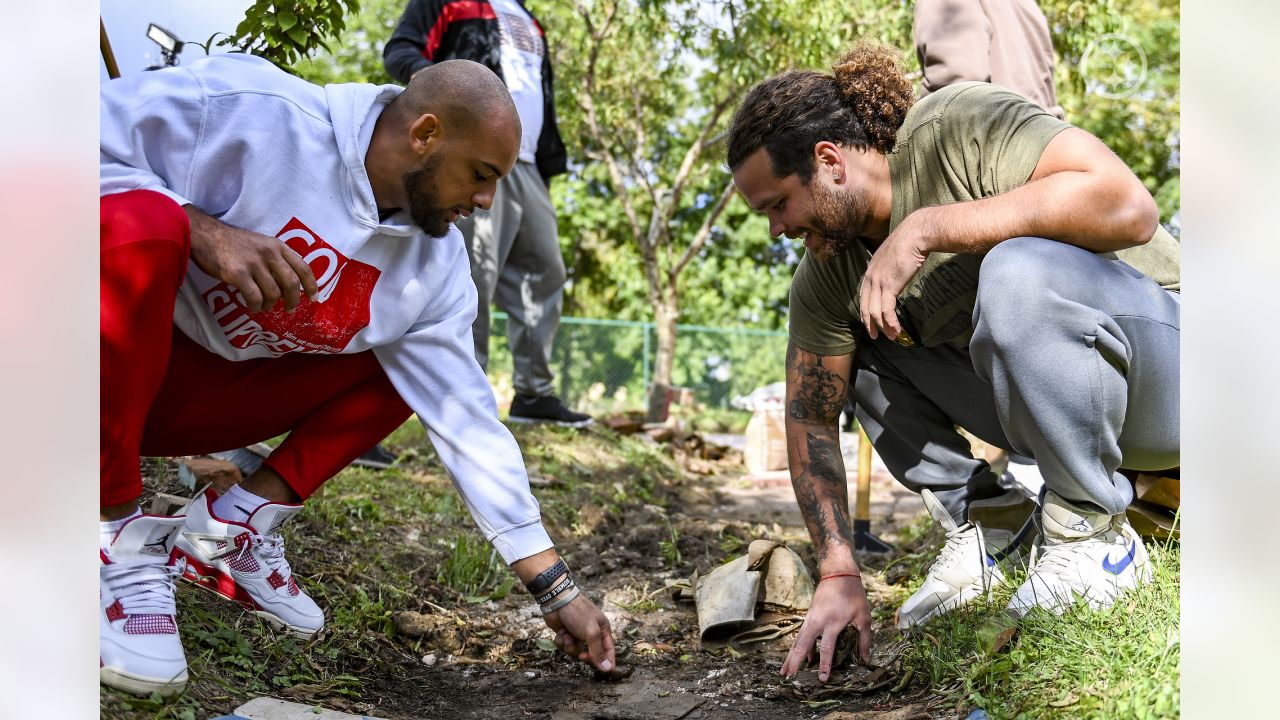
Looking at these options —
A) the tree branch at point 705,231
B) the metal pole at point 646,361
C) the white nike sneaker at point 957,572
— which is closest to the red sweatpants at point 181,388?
the white nike sneaker at point 957,572

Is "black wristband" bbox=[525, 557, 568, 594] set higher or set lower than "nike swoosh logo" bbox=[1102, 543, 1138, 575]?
lower

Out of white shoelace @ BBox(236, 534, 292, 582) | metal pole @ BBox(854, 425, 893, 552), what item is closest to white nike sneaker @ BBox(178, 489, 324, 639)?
white shoelace @ BBox(236, 534, 292, 582)

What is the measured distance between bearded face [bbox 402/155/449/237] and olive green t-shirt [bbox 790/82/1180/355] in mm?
897

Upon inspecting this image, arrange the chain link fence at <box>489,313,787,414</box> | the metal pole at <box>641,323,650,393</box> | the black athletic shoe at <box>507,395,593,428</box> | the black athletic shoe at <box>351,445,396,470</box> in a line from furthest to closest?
the metal pole at <box>641,323,650,393</box>, the chain link fence at <box>489,313,787,414</box>, the black athletic shoe at <box>507,395,593,428</box>, the black athletic shoe at <box>351,445,396,470</box>

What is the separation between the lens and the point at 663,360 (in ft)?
26.8

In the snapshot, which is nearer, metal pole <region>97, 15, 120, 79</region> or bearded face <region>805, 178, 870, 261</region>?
metal pole <region>97, 15, 120, 79</region>

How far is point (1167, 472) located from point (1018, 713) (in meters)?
1.12

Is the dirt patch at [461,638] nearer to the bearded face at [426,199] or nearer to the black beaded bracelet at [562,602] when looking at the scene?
the black beaded bracelet at [562,602]

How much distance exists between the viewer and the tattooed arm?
83.7 inches

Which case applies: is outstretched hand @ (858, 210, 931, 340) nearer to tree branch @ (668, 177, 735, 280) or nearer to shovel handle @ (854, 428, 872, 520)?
shovel handle @ (854, 428, 872, 520)

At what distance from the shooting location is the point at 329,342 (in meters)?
2.03

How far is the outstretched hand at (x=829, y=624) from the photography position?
2.06 meters
